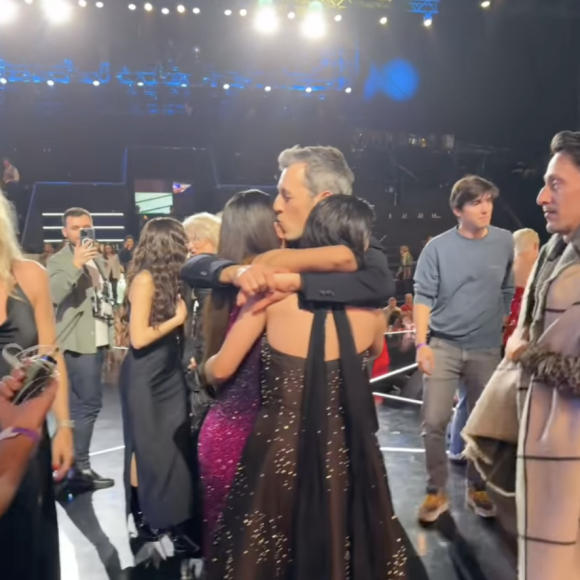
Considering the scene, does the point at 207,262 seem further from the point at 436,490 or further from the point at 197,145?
the point at 197,145

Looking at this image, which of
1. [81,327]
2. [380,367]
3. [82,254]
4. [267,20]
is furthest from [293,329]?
[267,20]

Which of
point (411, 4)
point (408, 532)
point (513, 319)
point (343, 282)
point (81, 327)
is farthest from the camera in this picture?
point (411, 4)

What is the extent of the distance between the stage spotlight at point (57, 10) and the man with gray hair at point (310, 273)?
40.5ft

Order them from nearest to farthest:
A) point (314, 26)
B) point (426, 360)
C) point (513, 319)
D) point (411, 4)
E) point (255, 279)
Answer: point (255, 279) → point (426, 360) → point (513, 319) → point (411, 4) → point (314, 26)

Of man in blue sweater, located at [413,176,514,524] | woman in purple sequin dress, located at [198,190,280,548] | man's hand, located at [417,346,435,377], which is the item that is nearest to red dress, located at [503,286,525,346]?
man in blue sweater, located at [413,176,514,524]

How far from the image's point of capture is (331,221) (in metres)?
1.41

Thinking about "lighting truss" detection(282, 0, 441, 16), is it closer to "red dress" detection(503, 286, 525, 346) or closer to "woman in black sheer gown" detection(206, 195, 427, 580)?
"red dress" detection(503, 286, 525, 346)

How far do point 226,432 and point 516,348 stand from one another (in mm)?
826

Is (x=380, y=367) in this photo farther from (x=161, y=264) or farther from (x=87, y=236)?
(x=161, y=264)

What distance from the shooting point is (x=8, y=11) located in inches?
467

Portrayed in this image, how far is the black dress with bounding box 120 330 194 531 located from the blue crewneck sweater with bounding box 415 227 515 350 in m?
1.22

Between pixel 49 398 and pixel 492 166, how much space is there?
1482 cm

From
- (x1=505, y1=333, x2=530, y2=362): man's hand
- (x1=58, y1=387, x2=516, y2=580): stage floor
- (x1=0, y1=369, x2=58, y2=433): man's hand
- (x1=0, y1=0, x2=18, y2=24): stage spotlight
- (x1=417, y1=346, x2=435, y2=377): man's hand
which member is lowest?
Answer: (x1=58, y1=387, x2=516, y2=580): stage floor

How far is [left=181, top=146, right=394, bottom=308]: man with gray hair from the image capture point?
4.49 feet
